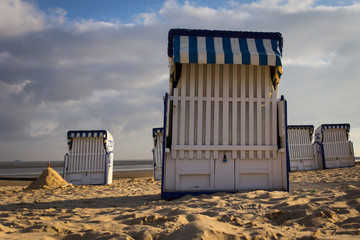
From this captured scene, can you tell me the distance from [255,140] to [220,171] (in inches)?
39.8

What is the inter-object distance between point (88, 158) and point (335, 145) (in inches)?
536

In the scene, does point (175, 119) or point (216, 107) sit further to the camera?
point (216, 107)

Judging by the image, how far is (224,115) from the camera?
5.59 metres

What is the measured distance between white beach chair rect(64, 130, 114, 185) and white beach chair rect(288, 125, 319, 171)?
10241 mm

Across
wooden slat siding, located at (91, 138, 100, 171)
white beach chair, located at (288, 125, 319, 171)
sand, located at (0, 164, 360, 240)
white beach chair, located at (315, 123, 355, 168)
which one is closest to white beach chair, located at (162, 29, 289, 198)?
sand, located at (0, 164, 360, 240)

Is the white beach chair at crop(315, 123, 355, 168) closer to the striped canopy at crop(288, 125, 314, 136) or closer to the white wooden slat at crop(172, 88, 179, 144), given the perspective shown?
the striped canopy at crop(288, 125, 314, 136)

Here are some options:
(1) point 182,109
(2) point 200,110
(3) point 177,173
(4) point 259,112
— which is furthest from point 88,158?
(4) point 259,112

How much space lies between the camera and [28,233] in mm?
2756

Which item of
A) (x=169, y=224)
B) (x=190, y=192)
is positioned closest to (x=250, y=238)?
(x=169, y=224)

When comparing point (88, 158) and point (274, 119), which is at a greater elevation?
point (274, 119)

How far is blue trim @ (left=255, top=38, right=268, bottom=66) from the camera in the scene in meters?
5.36

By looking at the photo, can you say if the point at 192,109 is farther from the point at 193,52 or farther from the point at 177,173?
the point at 177,173

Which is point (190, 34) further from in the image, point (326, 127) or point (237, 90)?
point (326, 127)

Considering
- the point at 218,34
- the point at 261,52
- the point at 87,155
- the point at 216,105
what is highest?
the point at 218,34
